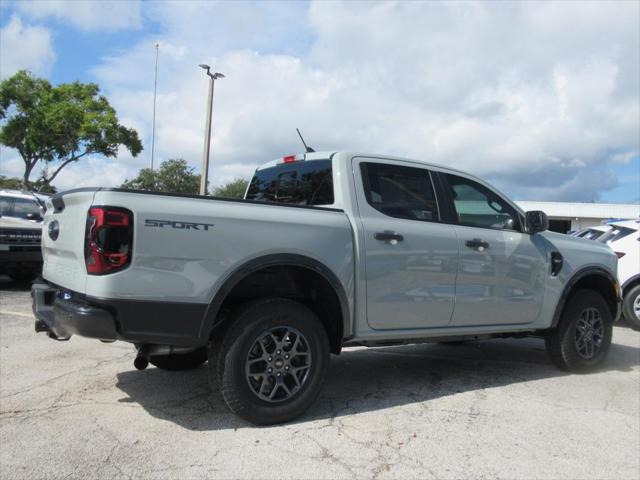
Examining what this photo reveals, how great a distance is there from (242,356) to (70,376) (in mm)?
2048

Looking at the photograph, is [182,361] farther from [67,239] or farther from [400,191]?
[400,191]

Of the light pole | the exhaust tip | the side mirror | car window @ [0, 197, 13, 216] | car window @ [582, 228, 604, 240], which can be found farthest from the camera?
the light pole

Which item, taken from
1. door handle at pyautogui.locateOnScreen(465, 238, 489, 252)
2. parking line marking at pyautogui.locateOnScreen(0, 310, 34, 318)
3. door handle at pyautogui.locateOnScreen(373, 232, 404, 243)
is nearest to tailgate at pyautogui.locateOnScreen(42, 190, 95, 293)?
door handle at pyautogui.locateOnScreen(373, 232, 404, 243)

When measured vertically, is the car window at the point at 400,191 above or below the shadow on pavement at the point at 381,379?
above

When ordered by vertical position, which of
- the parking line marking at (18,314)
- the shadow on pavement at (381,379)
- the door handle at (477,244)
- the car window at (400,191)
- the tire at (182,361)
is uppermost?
the car window at (400,191)

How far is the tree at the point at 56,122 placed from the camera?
23.3 metres

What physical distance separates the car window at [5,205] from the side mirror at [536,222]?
9.13m

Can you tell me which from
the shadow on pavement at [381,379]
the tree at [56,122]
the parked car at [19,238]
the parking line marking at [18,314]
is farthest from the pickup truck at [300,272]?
the tree at [56,122]

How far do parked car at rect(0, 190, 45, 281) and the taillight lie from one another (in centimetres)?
726

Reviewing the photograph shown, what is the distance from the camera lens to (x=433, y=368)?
18.6 ft

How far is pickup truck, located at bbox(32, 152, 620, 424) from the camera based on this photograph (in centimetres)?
333

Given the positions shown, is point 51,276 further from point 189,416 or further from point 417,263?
point 417,263

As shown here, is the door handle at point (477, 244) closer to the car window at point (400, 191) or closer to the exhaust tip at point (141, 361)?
the car window at point (400, 191)

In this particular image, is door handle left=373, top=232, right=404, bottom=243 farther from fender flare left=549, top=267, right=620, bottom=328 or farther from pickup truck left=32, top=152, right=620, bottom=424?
fender flare left=549, top=267, right=620, bottom=328
